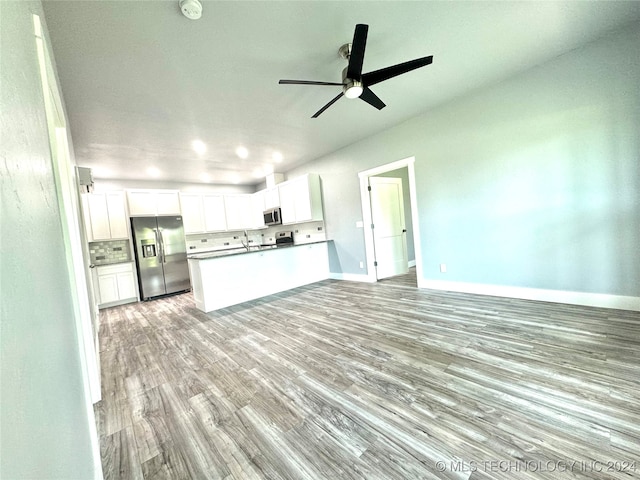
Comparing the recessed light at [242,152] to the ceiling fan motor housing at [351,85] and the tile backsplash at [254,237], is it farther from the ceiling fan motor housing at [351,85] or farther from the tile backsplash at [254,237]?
the ceiling fan motor housing at [351,85]

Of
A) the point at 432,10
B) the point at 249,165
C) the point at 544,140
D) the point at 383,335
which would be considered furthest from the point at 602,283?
the point at 249,165

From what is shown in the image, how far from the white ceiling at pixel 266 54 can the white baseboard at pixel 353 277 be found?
9.11 feet

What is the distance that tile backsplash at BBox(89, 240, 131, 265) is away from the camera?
4.75 meters

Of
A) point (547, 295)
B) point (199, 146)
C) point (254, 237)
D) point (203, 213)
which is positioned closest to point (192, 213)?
point (203, 213)

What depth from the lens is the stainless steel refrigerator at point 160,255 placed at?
4793 millimetres

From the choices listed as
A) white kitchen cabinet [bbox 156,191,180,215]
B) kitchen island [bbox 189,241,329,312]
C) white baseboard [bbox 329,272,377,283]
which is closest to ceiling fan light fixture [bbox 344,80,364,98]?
kitchen island [bbox 189,241,329,312]

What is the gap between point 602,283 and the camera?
2.57 metres

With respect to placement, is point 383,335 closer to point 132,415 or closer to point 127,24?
point 132,415

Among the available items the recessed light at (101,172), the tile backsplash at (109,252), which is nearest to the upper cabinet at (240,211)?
the tile backsplash at (109,252)

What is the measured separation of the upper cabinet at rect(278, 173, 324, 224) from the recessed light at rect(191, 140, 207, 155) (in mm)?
1906

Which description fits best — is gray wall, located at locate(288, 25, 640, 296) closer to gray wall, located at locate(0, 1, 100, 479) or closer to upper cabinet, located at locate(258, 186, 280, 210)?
upper cabinet, located at locate(258, 186, 280, 210)

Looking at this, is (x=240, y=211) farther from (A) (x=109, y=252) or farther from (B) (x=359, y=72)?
(B) (x=359, y=72)

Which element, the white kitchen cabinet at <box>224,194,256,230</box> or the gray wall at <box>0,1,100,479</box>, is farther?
the white kitchen cabinet at <box>224,194,256,230</box>

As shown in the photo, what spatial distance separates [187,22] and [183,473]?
2757 millimetres
